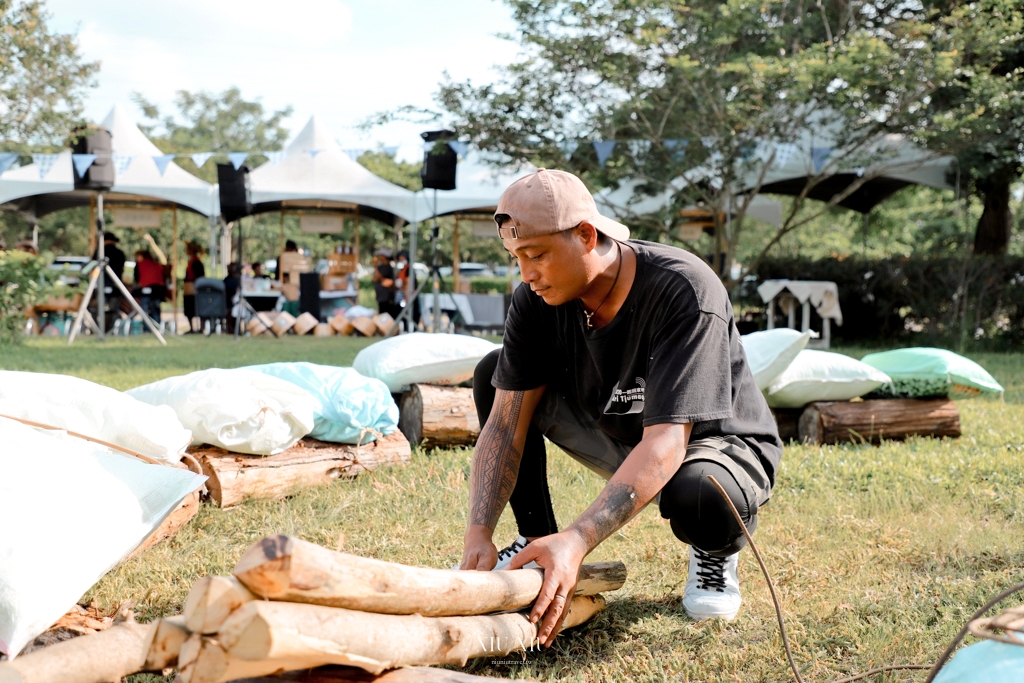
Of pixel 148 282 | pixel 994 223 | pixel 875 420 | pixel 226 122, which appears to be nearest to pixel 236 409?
pixel 875 420

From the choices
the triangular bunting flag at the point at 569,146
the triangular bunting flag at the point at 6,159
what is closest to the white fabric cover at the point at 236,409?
the triangular bunting flag at the point at 569,146

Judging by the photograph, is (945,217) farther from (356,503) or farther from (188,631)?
(188,631)

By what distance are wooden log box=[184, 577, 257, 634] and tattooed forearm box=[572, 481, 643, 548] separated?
0.76m

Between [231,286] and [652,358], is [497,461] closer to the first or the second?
[652,358]

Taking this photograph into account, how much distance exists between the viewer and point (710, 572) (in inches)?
94.7

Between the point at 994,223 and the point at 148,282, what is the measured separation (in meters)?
12.5

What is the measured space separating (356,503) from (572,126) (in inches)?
295

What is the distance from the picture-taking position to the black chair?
12977mm

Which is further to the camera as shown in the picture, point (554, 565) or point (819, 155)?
point (819, 155)

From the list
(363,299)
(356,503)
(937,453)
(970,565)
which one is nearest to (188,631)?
(356,503)

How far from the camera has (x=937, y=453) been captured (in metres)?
4.18

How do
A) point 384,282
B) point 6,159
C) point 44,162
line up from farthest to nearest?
point 384,282, point 44,162, point 6,159

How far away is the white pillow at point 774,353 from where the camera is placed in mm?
4336

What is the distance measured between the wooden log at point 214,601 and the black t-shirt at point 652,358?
101 centimetres
